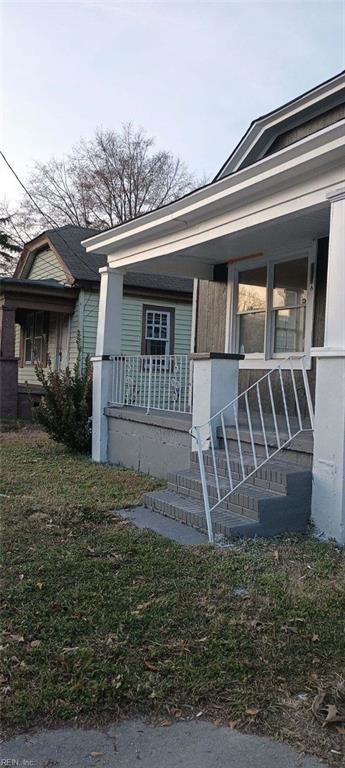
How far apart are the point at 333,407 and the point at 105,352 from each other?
15.6 ft

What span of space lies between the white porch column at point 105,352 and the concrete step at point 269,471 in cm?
311

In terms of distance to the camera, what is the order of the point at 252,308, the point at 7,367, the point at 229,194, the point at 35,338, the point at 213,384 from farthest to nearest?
the point at 35,338
the point at 7,367
the point at 252,308
the point at 213,384
the point at 229,194

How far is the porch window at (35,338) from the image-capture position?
16422mm

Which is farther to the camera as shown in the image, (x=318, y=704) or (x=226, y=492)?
(x=226, y=492)

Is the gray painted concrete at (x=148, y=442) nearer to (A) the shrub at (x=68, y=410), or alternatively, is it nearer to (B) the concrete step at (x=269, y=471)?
(A) the shrub at (x=68, y=410)

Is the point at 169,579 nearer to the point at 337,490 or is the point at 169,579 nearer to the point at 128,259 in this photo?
the point at 337,490

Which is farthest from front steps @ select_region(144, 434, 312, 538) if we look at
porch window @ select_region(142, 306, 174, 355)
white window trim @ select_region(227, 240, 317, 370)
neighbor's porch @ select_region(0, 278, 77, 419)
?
porch window @ select_region(142, 306, 174, 355)

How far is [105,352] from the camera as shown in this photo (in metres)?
8.88

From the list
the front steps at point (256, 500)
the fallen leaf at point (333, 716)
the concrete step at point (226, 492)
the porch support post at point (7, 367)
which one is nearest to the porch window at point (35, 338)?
the porch support post at point (7, 367)

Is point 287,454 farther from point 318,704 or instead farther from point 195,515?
point 318,704

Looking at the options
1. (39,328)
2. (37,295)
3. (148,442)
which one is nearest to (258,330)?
(148,442)

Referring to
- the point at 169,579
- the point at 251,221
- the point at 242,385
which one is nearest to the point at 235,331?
the point at 242,385

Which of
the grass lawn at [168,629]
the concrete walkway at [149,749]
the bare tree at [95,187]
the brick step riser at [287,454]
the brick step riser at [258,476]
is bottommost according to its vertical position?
the concrete walkway at [149,749]

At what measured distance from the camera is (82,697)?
251 centimetres
